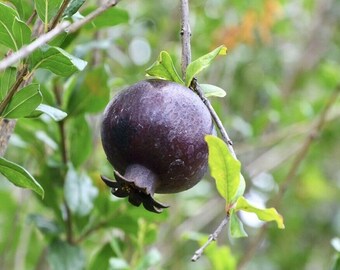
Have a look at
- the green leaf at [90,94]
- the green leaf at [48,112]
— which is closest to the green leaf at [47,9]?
the green leaf at [48,112]

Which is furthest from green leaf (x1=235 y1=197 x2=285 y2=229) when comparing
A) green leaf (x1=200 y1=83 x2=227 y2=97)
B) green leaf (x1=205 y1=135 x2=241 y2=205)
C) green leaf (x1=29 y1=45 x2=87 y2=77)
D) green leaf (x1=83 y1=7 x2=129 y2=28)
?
green leaf (x1=83 y1=7 x2=129 y2=28)

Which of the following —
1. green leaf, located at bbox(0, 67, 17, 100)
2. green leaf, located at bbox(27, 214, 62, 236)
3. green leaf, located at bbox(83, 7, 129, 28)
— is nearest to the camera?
green leaf, located at bbox(0, 67, 17, 100)

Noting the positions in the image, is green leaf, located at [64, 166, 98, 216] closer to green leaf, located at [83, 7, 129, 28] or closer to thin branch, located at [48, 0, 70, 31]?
green leaf, located at [83, 7, 129, 28]

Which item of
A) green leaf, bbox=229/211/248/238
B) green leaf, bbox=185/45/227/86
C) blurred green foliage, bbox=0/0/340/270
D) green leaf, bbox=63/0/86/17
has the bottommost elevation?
blurred green foliage, bbox=0/0/340/270

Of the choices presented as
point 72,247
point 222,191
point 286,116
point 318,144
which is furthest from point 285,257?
point 222,191

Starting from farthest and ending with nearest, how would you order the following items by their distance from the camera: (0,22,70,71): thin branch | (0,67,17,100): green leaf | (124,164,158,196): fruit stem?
(0,67,17,100): green leaf, (124,164,158,196): fruit stem, (0,22,70,71): thin branch

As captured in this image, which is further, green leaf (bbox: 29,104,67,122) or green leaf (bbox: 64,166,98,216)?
green leaf (bbox: 64,166,98,216)
